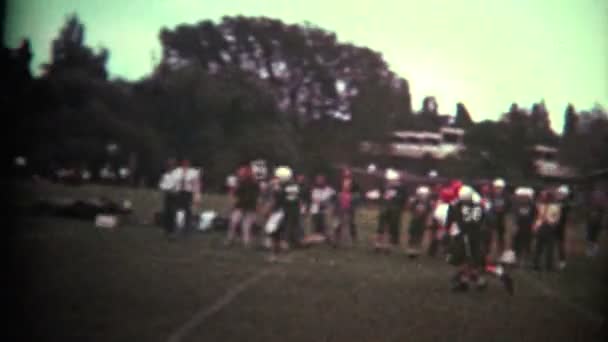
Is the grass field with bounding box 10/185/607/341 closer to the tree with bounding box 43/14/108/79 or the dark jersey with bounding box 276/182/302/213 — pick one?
the dark jersey with bounding box 276/182/302/213

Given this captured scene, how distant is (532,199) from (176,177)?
174 inches

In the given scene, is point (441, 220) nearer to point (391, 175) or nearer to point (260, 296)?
point (391, 175)

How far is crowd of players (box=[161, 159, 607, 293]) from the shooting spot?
853cm

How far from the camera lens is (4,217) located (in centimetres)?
920

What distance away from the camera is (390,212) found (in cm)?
961

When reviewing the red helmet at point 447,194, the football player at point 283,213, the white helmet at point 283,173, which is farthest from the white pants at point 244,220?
the red helmet at point 447,194

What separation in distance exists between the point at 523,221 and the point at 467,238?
84 cm

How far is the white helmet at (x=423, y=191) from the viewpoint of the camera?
8.82 m

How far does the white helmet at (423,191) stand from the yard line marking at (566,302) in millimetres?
1705

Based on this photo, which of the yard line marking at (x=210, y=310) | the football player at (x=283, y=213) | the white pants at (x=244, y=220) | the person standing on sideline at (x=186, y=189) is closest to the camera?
the yard line marking at (x=210, y=310)

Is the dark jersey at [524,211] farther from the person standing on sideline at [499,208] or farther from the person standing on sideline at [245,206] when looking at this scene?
the person standing on sideline at [245,206]

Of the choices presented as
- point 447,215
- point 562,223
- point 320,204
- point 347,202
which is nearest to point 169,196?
point 320,204

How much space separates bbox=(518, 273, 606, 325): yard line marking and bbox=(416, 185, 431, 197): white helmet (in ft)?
5.59

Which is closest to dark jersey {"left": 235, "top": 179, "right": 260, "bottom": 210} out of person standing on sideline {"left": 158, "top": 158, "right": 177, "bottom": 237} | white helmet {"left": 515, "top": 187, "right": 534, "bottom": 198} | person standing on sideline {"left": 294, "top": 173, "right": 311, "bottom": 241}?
person standing on sideline {"left": 294, "top": 173, "right": 311, "bottom": 241}
